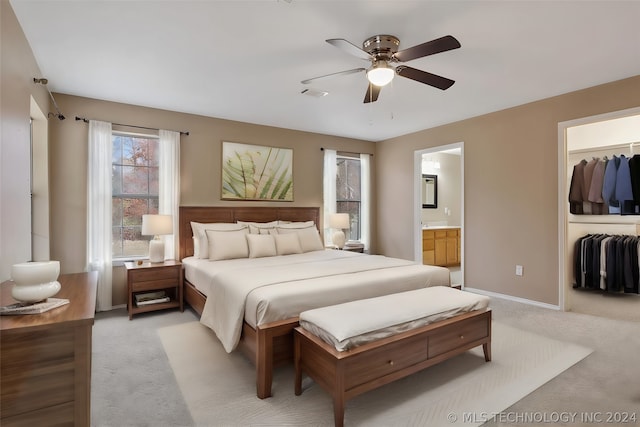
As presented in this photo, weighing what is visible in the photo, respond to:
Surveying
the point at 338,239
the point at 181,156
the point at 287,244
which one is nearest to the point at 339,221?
the point at 338,239

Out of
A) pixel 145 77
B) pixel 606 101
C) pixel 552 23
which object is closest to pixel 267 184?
pixel 145 77

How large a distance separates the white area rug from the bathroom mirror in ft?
14.5

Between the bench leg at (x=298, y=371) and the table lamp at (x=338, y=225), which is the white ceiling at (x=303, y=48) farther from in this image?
the bench leg at (x=298, y=371)

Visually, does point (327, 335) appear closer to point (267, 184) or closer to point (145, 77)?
point (145, 77)

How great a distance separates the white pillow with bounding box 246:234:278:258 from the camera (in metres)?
4.01

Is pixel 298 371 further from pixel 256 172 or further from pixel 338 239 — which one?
pixel 256 172

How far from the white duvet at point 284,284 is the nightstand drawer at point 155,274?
328mm

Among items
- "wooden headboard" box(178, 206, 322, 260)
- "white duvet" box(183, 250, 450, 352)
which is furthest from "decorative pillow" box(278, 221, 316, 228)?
"white duvet" box(183, 250, 450, 352)

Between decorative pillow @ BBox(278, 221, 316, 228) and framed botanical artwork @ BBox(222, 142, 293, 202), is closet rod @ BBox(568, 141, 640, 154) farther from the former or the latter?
framed botanical artwork @ BBox(222, 142, 293, 202)

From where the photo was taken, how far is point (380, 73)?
2.44 meters

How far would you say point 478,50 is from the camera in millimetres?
2707

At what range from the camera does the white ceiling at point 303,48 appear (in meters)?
2.18

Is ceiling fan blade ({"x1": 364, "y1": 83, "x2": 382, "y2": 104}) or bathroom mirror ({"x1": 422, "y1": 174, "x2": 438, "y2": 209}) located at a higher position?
ceiling fan blade ({"x1": 364, "y1": 83, "x2": 382, "y2": 104})

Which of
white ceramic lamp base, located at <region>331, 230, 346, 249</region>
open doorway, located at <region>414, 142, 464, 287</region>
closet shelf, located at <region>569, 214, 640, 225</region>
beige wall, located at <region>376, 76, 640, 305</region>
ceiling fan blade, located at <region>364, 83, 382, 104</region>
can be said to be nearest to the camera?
ceiling fan blade, located at <region>364, 83, 382, 104</region>
